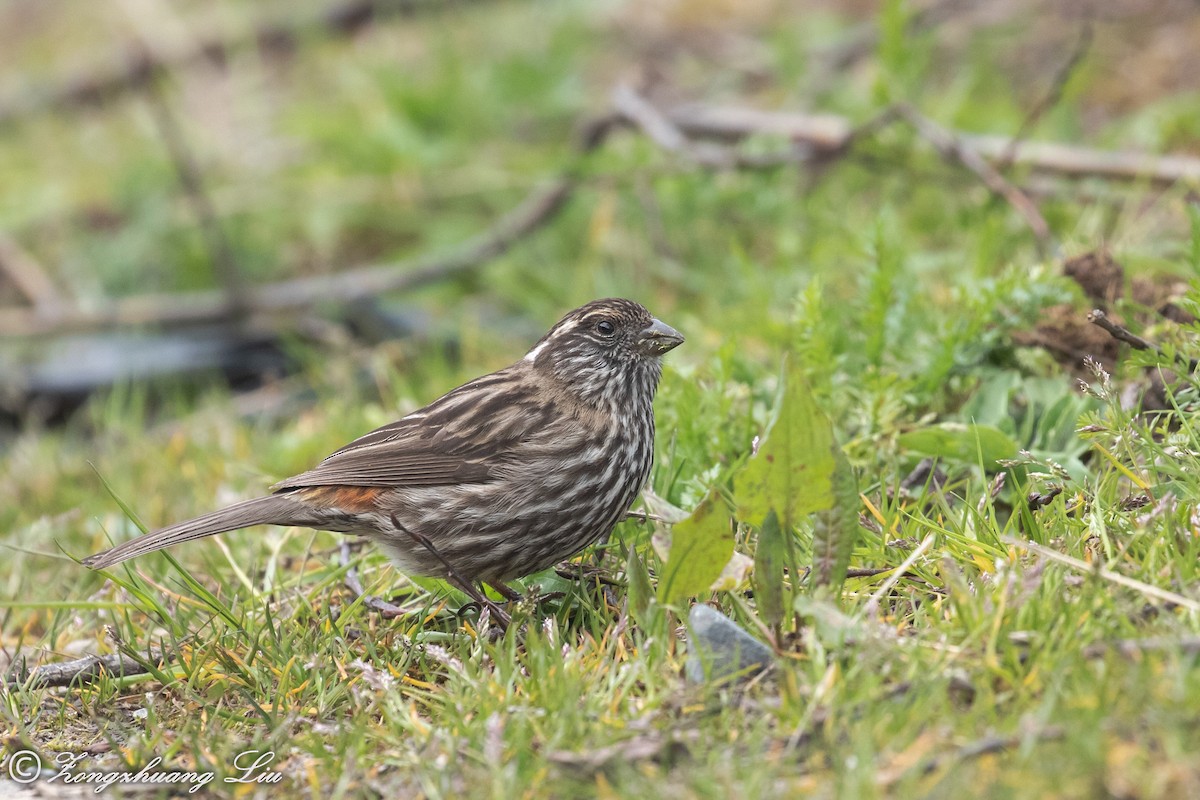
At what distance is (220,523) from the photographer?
3.86 metres

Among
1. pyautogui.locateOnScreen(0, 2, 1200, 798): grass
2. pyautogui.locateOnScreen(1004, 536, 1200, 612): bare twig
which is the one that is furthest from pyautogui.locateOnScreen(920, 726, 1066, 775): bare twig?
pyautogui.locateOnScreen(1004, 536, 1200, 612): bare twig

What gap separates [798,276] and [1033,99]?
2776 mm

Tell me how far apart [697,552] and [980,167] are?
3089mm

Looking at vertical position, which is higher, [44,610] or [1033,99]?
[1033,99]

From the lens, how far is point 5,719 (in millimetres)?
3436

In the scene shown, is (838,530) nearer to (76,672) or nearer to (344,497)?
(344,497)

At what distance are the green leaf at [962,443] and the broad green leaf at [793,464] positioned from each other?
90cm

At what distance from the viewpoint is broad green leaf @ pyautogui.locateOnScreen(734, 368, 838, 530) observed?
10.1 feet

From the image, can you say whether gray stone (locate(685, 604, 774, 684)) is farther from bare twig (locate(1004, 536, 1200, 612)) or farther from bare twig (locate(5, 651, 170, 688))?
bare twig (locate(5, 651, 170, 688))

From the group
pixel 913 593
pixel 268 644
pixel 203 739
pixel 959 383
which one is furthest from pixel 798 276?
pixel 203 739

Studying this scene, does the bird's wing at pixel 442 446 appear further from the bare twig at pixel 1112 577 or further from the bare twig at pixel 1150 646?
the bare twig at pixel 1150 646

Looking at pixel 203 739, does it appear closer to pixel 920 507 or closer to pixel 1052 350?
pixel 920 507
